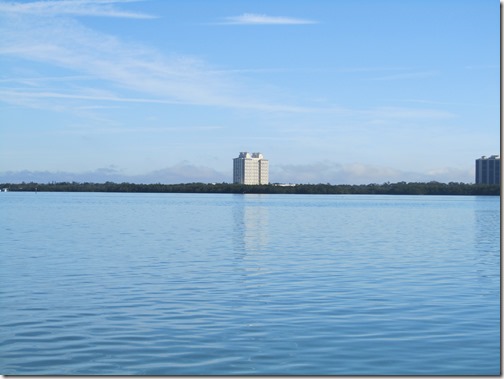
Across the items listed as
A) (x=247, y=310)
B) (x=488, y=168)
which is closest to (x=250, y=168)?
(x=488, y=168)

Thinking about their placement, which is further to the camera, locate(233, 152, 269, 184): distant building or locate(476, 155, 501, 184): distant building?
locate(233, 152, 269, 184): distant building

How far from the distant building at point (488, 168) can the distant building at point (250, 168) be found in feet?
174

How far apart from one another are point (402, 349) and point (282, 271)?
10.6 m

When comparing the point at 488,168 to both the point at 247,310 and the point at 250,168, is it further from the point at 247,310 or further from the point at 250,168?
the point at 250,168

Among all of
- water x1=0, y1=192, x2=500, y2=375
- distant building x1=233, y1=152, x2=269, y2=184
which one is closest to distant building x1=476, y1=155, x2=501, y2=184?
water x1=0, y1=192, x2=500, y2=375

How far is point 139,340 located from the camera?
39.5 feet

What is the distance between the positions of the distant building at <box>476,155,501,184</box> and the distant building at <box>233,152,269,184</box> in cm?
5293

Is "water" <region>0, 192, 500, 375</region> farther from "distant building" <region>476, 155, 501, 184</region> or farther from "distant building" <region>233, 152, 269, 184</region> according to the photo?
"distant building" <region>233, 152, 269, 184</region>

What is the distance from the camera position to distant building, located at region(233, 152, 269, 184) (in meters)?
88.0

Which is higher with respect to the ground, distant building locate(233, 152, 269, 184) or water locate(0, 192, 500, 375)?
distant building locate(233, 152, 269, 184)

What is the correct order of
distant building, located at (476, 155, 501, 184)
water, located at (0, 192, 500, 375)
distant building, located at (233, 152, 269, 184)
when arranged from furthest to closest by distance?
distant building, located at (233, 152, 269, 184) < distant building, located at (476, 155, 501, 184) < water, located at (0, 192, 500, 375)

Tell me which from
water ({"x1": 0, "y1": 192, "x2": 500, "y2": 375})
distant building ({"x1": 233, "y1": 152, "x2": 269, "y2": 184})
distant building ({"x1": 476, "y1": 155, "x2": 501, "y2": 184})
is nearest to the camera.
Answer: water ({"x1": 0, "y1": 192, "x2": 500, "y2": 375})

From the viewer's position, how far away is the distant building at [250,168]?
8801 cm

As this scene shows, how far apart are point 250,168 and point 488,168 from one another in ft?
225
